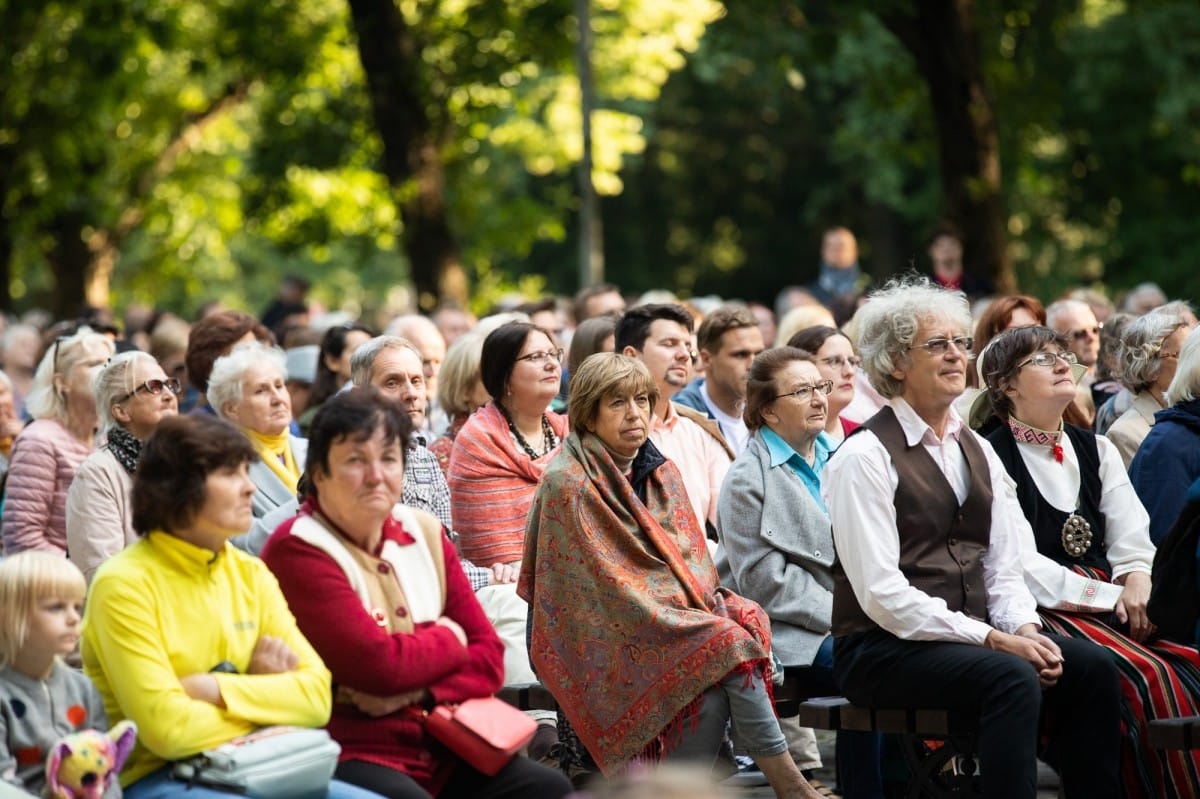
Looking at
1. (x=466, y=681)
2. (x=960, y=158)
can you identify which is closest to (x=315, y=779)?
(x=466, y=681)

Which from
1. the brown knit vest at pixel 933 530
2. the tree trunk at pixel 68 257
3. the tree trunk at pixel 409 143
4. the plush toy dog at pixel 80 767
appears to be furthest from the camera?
the tree trunk at pixel 68 257

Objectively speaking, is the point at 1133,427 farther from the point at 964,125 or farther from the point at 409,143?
the point at 409,143

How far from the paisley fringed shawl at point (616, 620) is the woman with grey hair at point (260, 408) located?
1.47 m

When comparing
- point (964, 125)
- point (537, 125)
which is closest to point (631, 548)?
point (964, 125)

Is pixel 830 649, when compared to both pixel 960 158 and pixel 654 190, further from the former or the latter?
pixel 654 190

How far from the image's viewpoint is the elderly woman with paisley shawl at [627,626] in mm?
6891

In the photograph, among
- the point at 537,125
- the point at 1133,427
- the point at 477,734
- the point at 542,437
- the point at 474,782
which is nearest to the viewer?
the point at 477,734

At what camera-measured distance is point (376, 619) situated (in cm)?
564

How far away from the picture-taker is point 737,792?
7945mm

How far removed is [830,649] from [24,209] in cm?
2005

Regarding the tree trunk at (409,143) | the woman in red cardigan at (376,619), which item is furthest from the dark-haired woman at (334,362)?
the tree trunk at (409,143)

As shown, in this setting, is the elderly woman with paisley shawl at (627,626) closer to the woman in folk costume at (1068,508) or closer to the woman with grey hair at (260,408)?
the woman in folk costume at (1068,508)

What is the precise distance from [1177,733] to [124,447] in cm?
413

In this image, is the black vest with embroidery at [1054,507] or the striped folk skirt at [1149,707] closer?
the striped folk skirt at [1149,707]
